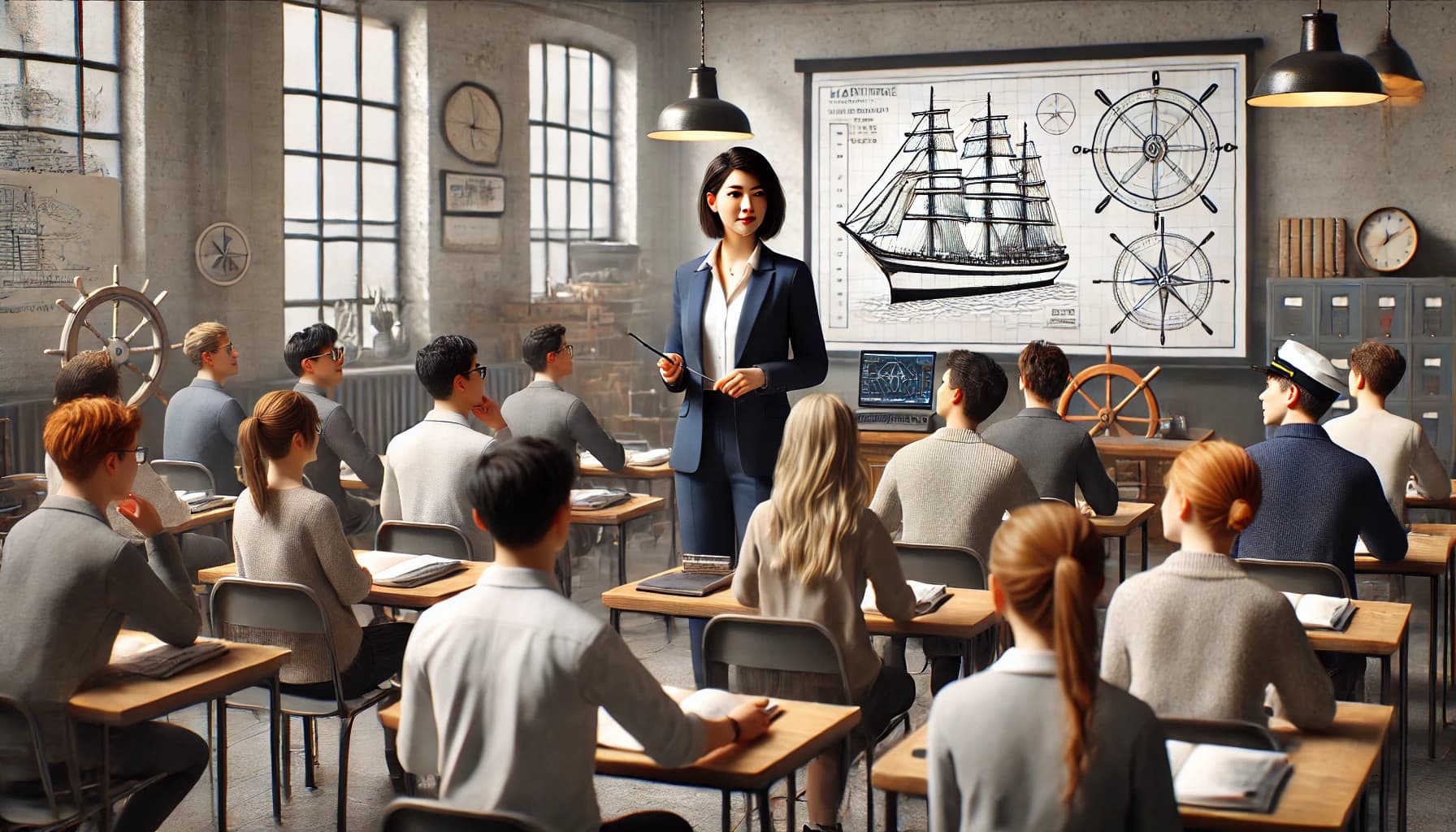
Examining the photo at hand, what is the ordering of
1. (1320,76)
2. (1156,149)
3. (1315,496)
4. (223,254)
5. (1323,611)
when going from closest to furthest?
(1323,611) < (1315,496) < (1320,76) < (223,254) < (1156,149)

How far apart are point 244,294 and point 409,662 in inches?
231

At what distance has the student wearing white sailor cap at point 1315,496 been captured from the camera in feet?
12.6

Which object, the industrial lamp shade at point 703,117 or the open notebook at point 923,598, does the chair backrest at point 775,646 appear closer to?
the open notebook at point 923,598

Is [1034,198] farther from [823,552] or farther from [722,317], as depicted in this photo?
[823,552]

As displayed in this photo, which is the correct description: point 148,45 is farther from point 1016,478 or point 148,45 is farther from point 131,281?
point 1016,478

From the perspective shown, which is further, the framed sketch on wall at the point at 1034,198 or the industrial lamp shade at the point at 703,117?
the framed sketch on wall at the point at 1034,198

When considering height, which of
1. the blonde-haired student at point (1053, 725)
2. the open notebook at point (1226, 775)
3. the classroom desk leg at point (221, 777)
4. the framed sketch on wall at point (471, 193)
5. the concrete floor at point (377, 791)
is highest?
the framed sketch on wall at point (471, 193)

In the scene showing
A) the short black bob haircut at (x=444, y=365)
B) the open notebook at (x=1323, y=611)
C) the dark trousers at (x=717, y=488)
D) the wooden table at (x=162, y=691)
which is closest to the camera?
the wooden table at (x=162, y=691)

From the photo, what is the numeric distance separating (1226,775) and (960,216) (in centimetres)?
781

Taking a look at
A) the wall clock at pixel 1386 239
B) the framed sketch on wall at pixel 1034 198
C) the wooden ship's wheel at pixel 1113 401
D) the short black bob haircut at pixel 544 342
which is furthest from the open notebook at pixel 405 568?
the wall clock at pixel 1386 239

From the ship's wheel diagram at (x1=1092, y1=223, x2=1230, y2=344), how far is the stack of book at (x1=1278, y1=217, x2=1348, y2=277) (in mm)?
424

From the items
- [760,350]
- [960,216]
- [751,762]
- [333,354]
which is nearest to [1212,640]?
[751,762]

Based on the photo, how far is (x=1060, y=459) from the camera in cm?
471

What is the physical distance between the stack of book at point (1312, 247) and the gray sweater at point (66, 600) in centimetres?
765
